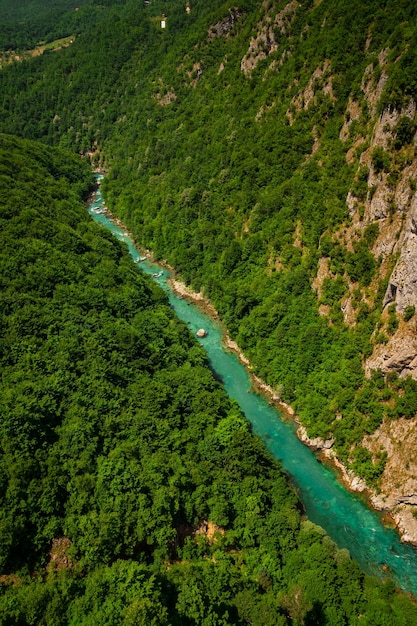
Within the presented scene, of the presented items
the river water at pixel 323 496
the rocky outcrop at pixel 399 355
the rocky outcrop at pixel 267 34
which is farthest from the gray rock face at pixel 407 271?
the rocky outcrop at pixel 267 34

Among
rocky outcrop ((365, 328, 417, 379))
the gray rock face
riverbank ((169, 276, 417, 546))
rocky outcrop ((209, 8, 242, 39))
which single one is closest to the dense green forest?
rocky outcrop ((365, 328, 417, 379))

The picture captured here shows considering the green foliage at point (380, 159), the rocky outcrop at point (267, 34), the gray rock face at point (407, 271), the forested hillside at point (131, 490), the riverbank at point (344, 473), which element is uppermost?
the rocky outcrop at point (267, 34)

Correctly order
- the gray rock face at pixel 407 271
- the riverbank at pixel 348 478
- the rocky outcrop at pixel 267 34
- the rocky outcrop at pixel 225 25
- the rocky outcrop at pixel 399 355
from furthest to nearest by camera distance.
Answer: the rocky outcrop at pixel 225 25, the rocky outcrop at pixel 267 34, the rocky outcrop at pixel 399 355, the gray rock face at pixel 407 271, the riverbank at pixel 348 478

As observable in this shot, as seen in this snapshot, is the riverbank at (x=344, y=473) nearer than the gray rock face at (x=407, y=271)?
Yes

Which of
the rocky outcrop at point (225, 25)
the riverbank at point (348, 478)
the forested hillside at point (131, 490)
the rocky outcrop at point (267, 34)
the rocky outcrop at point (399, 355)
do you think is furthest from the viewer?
the rocky outcrop at point (225, 25)

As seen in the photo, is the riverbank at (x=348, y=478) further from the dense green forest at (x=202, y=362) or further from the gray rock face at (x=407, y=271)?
the gray rock face at (x=407, y=271)

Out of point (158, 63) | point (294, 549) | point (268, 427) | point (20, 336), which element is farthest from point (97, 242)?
point (158, 63)

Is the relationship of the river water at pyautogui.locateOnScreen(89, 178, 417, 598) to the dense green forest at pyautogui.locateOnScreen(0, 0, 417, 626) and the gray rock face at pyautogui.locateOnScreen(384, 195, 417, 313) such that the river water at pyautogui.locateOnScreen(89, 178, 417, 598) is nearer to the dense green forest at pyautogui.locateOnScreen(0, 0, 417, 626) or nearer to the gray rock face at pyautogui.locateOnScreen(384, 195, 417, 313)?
the dense green forest at pyautogui.locateOnScreen(0, 0, 417, 626)
